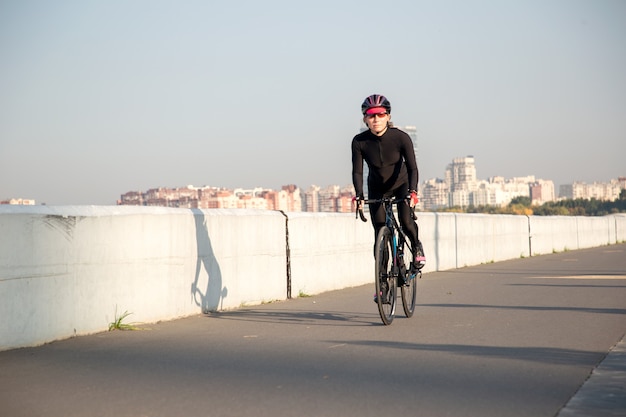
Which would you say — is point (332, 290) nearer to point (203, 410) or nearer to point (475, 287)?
point (475, 287)

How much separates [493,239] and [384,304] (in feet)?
53.8

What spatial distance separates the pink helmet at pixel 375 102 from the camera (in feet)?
30.5

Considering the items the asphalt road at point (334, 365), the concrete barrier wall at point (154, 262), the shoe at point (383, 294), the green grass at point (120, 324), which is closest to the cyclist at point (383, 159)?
the shoe at point (383, 294)

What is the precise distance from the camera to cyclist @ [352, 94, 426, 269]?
9.28m

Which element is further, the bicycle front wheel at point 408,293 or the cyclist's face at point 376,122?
the bicycle front wheel at point 408,293

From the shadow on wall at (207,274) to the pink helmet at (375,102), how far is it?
231 centimetres

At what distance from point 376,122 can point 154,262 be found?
2513mm

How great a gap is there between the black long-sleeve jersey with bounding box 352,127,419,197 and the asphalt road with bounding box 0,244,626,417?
1.32 metres

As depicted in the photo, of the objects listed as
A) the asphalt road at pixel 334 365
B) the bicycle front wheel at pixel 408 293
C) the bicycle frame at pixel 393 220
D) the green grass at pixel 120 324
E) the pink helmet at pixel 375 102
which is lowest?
the asphalt road at pixel 334 365

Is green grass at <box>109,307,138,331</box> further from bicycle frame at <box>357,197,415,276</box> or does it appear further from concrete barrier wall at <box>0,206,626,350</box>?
bicycle frame at <box>357,197,415,276</box>

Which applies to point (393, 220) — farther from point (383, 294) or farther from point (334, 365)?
point (334, 365)

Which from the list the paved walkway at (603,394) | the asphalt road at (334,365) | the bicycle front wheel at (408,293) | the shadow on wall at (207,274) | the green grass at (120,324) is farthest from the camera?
the shadow on wall at (207,274)

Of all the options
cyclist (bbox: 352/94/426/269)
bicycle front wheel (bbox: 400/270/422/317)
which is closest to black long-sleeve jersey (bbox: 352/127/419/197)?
cyclist (bbox: 352/94/426/269)

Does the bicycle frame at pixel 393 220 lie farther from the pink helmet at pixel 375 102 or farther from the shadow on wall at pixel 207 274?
the shadow on wall at pixel 207 274
